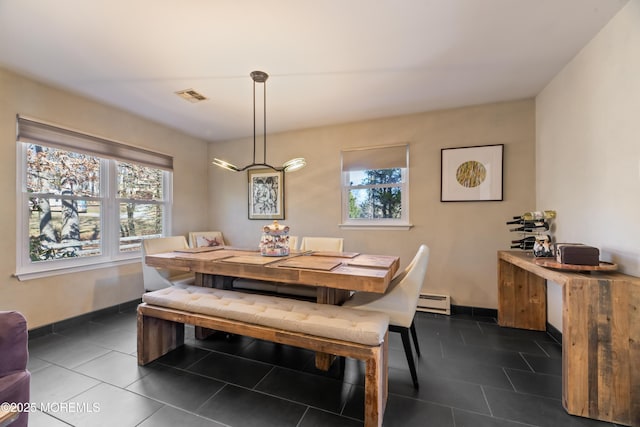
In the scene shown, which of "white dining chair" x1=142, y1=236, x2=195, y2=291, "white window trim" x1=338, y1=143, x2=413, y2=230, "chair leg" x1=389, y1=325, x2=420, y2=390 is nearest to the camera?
"chair leg" x1=389, y1=325, x2=420, y2=390

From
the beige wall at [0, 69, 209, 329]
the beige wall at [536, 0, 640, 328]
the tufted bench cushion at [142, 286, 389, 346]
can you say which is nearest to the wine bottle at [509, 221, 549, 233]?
the beige wall at [536, 0, 640, 328]

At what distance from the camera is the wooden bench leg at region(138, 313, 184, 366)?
80.0 inches

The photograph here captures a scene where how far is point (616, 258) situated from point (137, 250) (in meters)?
4.68

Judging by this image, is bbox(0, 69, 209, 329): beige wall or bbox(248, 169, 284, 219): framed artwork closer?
bbox(0, 69, 209, 329): beige wall

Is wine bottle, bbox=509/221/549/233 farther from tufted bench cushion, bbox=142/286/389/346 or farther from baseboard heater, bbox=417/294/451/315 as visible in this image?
tufted bench cushion, bbox=142/286/389/346

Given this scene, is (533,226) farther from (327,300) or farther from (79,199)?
(79,199)

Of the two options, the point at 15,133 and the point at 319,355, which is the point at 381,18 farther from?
the point at 15,133

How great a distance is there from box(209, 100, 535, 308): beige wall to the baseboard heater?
114 millimetres

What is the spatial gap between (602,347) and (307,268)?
1.80 metres

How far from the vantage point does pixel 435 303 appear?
3145 millimetres

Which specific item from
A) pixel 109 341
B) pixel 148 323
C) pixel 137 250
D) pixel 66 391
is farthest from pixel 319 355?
pixel 137 250

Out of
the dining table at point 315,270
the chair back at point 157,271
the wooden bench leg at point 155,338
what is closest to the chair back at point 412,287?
the dining table at point 315,270

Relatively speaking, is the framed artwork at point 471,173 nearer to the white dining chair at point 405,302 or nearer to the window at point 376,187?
the window at point 376,187

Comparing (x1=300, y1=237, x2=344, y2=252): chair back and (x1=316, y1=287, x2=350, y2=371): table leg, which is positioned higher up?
(x1=300, y1=237, x2=344, y2=252): chair back
